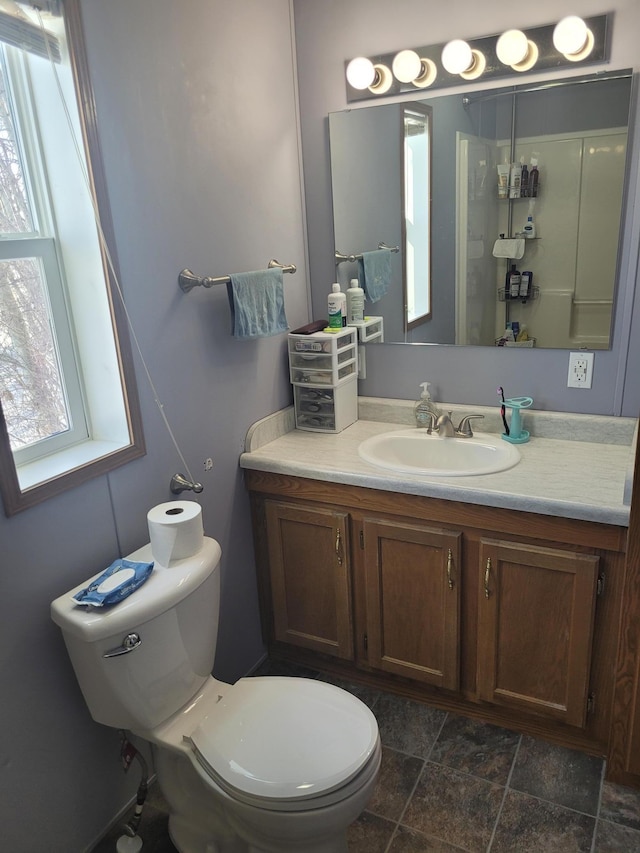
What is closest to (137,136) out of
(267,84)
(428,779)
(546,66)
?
(267,84)

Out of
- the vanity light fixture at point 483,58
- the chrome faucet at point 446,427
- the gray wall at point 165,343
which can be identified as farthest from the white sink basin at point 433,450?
the vanity light fixture at point 483,58

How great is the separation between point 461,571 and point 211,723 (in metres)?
0.82

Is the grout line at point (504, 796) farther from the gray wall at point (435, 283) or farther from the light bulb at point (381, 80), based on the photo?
the light bulb at point (381, 80)

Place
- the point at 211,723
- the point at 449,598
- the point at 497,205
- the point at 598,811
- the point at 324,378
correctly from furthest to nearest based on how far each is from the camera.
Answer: the point at 324,378 → the point at 497,205 → the point at 449,598 → the point at 598,811 → the point at 211,723

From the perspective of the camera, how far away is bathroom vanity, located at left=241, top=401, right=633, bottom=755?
1743 millimetres

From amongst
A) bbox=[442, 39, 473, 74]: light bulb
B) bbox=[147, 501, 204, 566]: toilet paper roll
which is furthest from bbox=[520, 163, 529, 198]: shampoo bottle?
bbox=[147, 501, 204, 566]: toilet paper roll

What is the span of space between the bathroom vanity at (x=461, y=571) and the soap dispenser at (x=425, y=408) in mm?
160

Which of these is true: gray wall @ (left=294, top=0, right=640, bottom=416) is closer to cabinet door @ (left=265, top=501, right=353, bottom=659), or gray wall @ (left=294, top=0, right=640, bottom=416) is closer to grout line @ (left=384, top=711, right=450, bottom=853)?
cabinet door @ (left=265, top=501, right=353, bottom=659)

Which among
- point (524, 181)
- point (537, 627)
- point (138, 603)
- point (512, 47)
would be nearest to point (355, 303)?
point (524, 181)

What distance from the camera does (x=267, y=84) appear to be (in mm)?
2104

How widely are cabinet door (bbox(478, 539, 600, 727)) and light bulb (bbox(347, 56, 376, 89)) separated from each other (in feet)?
5.01

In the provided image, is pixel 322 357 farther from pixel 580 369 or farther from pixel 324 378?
pixel 580 369

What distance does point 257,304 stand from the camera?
6.59ft

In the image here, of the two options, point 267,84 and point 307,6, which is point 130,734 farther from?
point 307,6
